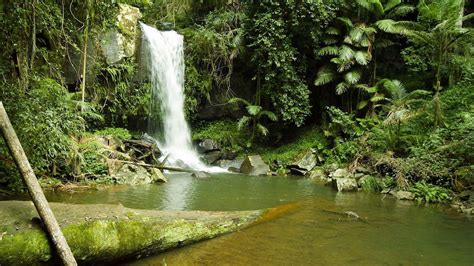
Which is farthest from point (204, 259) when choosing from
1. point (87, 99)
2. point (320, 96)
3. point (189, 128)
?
point (320, 96)

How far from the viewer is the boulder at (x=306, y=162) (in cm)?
1265

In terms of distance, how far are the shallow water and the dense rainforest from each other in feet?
4.64

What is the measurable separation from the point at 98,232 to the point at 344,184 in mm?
7075

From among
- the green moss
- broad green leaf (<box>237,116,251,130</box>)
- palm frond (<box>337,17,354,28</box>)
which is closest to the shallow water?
the green moss

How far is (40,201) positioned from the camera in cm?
331

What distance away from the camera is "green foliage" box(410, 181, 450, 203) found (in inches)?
313

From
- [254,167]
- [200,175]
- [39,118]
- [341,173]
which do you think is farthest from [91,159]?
[341,173]

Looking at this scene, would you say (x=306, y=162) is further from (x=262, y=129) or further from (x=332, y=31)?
(x=332, y=31)

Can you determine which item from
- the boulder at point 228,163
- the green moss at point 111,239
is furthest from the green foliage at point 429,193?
the boulder at point 228,163

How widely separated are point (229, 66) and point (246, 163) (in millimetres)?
4516

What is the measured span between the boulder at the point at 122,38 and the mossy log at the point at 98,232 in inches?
374

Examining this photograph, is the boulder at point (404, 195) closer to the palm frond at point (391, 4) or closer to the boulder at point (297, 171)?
the boulder at point (297, 171)

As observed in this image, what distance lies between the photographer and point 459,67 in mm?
11234

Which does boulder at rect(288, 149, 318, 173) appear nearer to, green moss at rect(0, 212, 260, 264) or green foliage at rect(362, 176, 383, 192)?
green foliage at rect(362, 176, 383, 192)
